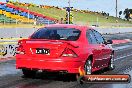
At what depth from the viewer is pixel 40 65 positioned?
10.6 metres

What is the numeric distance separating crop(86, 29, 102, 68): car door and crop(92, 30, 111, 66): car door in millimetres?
279

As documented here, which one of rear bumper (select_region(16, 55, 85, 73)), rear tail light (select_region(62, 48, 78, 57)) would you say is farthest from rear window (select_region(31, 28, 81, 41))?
rear bumper (select_region(16, 55, 85, 73))

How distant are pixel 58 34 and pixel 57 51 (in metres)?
0.94

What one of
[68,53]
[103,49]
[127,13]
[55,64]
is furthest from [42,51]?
[127,13]

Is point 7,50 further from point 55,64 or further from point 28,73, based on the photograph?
point 55,64

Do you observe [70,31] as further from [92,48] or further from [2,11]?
[2,11]

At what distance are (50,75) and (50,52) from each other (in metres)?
1.76

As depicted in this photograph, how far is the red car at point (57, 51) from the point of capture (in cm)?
1060

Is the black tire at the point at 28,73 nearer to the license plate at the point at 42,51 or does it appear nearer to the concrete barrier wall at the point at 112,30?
the license plate at the point at 42,51

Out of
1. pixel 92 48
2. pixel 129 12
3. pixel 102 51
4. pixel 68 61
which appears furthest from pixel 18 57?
pixel 129 12

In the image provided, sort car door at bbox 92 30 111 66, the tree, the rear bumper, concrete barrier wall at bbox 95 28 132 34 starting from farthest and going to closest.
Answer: the tree < concrete barrier wall at bbox 95 28 132 34 < car door at bbox 92 30 111 66 < the rear bumper

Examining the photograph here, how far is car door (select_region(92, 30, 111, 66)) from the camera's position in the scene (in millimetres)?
12801

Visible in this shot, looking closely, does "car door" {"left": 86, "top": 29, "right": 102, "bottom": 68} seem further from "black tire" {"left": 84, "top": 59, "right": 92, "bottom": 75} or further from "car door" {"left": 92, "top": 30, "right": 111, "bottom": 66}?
"black tire" {"left": 84, "top": 59, "right": 92, "bottom": 75}

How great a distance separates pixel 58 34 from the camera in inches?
452
